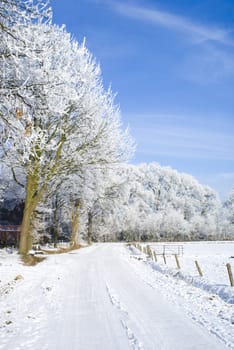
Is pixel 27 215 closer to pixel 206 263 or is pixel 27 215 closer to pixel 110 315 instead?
pixel 110 315

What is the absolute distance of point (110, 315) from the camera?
7.39 metres

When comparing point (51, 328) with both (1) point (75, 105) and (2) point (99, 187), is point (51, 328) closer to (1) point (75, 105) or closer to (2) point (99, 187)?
(1) point (75, 105)

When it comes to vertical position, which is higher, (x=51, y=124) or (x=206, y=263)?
(x=51, y=124)

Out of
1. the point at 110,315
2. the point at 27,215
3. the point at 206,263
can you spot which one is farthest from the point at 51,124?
the point at 206,263

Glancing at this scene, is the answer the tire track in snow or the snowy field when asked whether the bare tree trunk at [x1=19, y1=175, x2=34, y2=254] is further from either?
the snowy field

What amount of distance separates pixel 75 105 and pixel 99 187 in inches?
464

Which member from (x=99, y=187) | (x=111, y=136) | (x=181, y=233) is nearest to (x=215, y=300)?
(x=111, y=136)

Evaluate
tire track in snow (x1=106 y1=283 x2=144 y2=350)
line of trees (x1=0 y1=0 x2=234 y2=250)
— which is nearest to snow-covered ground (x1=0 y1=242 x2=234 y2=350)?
tire track in snow (x1=106 y1=283 x2=144 y2=350)

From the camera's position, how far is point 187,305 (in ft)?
28.7

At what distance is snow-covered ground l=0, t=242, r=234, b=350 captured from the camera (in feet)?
18.4

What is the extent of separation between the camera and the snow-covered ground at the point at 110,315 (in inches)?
220

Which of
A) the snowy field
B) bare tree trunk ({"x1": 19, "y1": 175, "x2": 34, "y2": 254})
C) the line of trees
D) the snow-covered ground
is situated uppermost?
the line of trees

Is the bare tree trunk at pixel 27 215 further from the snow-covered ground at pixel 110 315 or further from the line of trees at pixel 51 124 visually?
the snow-covered ground at pixel 110 315

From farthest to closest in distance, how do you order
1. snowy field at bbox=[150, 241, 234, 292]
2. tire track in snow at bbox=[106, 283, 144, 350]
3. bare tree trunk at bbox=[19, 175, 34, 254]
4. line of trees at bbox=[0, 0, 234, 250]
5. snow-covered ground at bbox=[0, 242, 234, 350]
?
bare tree trunk at bbox=[19, 175, 34, 254]
snowy field at bbox=[150, 241, 234, 292]
line of trees at bbox=[0, 0, 234, 250]
snow-covered ground at bbox=[0, 242, 234, 350]
tire track in snow at bbox=[106, 283, 144, 350]
